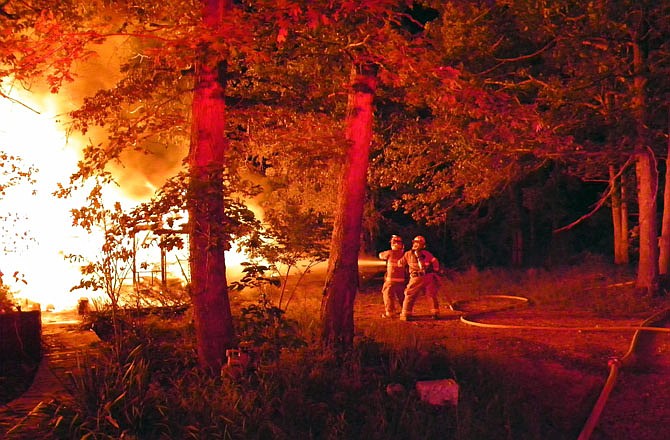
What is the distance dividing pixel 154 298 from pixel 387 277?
4.83m

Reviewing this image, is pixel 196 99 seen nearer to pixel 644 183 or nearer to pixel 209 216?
pixel 209 216

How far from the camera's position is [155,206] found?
6.47m

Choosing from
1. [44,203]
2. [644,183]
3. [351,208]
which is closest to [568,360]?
[351,208]

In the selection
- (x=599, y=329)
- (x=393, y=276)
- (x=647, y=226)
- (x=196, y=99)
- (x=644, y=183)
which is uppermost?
(x=196, y=99)

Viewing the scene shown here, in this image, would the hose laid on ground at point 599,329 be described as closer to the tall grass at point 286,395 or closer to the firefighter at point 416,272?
the tall grass at point 286,395

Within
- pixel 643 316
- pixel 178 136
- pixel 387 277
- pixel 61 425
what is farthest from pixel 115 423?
pixel 643 316

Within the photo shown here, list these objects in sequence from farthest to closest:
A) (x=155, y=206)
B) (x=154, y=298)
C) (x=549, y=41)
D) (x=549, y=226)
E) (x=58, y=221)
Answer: (x=549, y=226) < (x=549, y=41) < (x=58, y=221) < (x=154, y=298) < (x=155, y=206)

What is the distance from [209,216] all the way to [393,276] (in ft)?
23.7

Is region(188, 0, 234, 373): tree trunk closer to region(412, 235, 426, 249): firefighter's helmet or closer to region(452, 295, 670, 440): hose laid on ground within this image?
region(452, 295, 670, 440): hose laid on ground

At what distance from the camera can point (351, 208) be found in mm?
8570

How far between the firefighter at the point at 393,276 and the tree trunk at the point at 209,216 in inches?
251

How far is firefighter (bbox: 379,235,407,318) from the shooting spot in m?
13.1

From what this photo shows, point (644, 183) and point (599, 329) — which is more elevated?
point (644, 183)

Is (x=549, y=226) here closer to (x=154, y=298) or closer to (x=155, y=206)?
(x=154, y=298)
